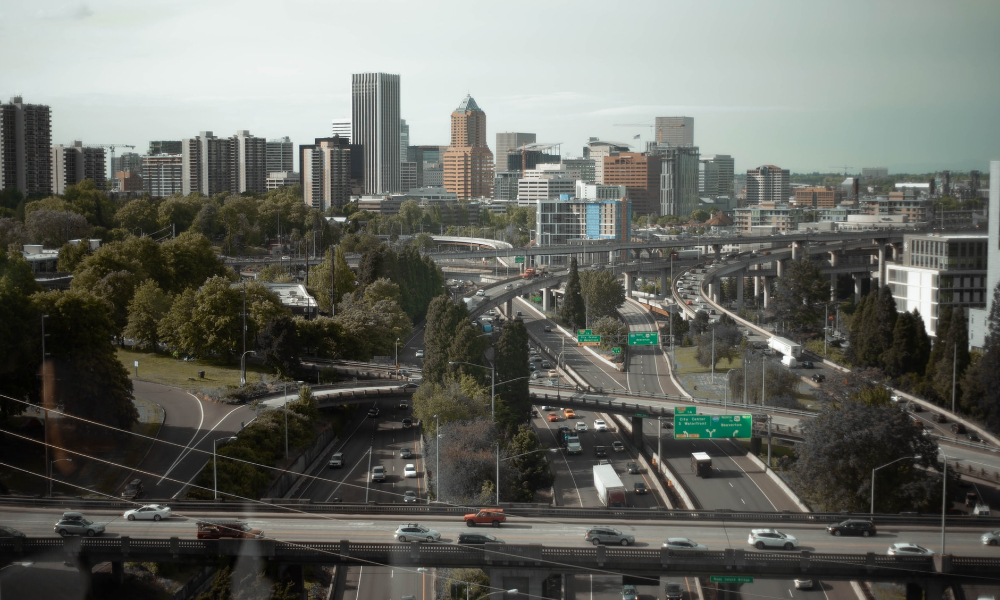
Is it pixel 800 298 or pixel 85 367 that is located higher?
pixel 85 367

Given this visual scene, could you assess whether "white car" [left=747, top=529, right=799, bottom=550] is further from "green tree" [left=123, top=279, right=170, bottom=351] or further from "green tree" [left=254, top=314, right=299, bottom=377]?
"green tree" [left=123, top=279, right=170, bottom=351]

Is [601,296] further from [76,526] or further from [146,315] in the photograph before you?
[76,526]

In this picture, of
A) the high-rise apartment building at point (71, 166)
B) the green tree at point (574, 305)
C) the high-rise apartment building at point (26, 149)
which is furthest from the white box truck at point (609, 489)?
the high-rise apartment building at point (71, 166)

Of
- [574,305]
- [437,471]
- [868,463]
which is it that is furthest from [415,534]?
[574,305]

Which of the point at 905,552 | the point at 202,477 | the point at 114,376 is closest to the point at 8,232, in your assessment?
the point at 114,376

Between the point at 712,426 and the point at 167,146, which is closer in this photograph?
the point at 712,426

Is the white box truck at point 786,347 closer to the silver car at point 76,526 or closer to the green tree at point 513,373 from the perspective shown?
the green tree at point 513,373
